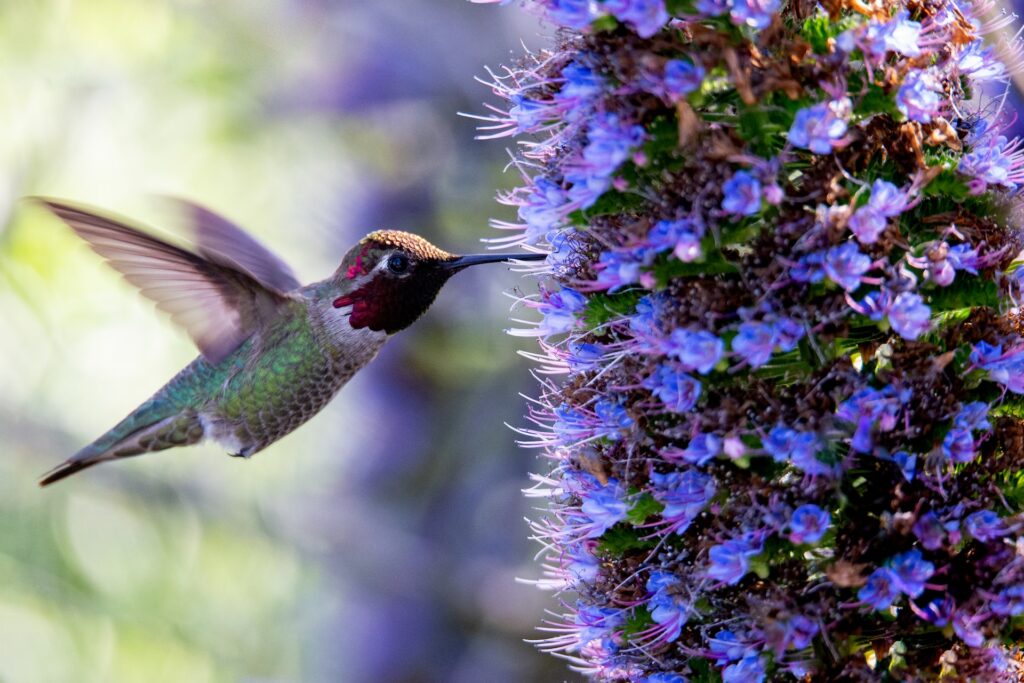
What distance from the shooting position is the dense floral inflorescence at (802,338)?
11.9 feet

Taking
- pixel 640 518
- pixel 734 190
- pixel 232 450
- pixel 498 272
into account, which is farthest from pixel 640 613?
pixel 498 272

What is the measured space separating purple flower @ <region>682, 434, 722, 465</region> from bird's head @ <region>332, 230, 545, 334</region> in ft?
6.27

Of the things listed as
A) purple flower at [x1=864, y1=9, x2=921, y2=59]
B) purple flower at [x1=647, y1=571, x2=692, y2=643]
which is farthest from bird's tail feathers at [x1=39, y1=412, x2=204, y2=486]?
purple flower at [x1=864, y1=9, x2=921, y2=59]

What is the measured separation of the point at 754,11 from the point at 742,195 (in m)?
0.54

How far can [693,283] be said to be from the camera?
3811mm

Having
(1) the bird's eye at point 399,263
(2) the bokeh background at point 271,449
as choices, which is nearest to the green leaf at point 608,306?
(1) the bird's eye at point 399,263

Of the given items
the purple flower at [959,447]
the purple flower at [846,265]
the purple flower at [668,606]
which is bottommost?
the purple flower at [668,606]

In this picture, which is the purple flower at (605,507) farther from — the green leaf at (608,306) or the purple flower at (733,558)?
the green leaf at (608,306)

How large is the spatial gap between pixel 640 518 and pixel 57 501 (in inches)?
362

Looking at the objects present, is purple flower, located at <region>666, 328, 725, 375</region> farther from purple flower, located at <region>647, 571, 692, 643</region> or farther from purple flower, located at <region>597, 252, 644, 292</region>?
purple flower, located at <region>647, 571, 692, 643</region>

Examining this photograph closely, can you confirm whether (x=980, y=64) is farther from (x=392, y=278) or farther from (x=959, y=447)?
(x=392, y=278)

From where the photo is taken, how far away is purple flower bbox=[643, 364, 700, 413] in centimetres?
372

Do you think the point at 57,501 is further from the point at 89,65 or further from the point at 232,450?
the point at 232,450

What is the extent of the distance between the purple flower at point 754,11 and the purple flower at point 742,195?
0.44 metres
